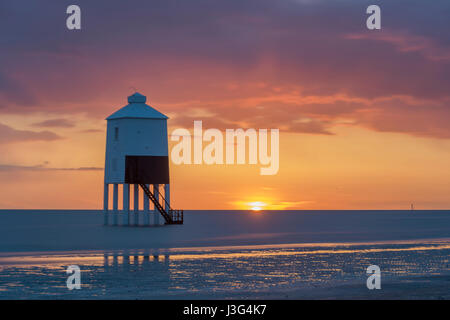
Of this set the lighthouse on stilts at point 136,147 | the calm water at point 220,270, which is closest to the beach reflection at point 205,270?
the calm water at point 220,270

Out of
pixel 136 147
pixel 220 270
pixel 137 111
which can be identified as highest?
pixel 137 111

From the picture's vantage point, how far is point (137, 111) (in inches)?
2336

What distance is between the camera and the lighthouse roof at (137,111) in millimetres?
58844

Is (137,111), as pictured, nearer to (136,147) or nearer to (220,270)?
(136,147)

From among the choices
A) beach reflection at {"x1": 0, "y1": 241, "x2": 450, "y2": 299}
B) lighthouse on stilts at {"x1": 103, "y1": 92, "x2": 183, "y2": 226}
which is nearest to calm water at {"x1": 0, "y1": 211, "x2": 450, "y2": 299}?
beach reflection at {"x1": 0, "y1": 241, "x2": 450, "y2": 299}

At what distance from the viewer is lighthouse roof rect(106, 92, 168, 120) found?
5884cm

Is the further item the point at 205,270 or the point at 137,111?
the point at 137,111

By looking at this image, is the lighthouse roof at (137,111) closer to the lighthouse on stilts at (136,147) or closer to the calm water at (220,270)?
the lighthouse on stilts at (136,147)

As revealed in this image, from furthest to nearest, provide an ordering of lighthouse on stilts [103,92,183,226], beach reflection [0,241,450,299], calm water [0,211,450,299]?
lighthouse on stilts [103,92,183,226]
beach reflection [0,241,450,299]
calm water [0,211,450,299]

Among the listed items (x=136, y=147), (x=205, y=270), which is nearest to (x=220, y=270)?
(x=205, y=270)

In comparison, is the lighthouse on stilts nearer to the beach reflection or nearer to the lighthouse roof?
the lighthouse roof

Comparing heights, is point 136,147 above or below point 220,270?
above
